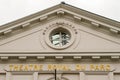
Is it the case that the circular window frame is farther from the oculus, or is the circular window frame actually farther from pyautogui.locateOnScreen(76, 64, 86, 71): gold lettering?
pyautogui.locateOnScreen(76, 64, 86, 71): gold lettering

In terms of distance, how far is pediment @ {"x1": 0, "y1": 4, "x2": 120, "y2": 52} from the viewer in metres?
25.3

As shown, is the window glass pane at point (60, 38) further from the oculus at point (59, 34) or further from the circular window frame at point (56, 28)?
the circular window frame at point (56, 28)

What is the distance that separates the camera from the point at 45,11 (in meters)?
26.6

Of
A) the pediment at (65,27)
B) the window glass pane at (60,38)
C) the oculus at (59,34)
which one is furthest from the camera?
the window glass pane at (60,38)

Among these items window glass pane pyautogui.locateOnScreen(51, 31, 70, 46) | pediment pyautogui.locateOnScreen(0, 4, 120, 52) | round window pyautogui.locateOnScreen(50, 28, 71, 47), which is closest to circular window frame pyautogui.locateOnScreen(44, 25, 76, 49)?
pediment pyautogui.locateOnScreen(0, 4, 120, 52)

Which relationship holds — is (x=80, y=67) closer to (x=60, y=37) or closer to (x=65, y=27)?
(x=60, y=37)

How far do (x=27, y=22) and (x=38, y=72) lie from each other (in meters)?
3.72

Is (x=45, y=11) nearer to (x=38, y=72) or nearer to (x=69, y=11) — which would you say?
(x=69, y=11)

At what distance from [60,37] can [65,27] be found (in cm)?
73

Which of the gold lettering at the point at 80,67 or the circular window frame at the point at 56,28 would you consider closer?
the gold lettering at the point at 80,67

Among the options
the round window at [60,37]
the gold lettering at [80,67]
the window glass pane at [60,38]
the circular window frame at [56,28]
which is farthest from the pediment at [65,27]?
the gold lettering at [80,67]

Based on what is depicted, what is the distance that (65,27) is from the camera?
86.7ft

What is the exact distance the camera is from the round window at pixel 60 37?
2614 cm

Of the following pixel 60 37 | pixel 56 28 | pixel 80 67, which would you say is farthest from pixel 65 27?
pixel 80 67
